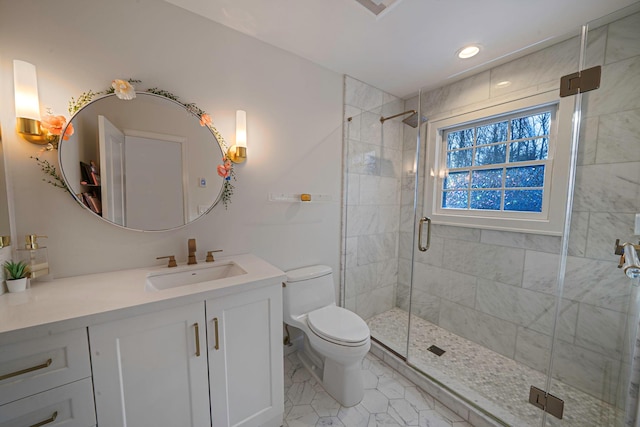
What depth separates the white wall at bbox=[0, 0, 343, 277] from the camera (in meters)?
1.09

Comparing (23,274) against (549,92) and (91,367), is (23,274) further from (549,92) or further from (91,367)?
(549,92)

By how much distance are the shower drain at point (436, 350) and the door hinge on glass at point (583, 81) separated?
2098 mm

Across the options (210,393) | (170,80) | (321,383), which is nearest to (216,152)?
(170,80)

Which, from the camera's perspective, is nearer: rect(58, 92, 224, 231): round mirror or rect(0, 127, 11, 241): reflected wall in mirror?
rect(0, 127, 11, 241): reflected wall in mirror

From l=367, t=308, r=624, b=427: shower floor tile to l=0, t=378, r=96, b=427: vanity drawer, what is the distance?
1922 millimetres

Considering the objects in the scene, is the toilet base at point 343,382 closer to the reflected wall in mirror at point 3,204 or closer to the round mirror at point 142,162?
the round mirror at point 142,162

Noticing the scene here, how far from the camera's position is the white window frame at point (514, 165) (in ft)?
5.33

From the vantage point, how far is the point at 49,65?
3.65 ft

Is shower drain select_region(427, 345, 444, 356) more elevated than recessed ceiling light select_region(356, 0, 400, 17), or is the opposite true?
recessed ceiling light select_region(356, 0, 400, 17)

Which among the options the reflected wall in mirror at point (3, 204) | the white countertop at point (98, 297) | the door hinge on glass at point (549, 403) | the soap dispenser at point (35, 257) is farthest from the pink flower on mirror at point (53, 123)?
the door hinge on glass at point (549, 403)

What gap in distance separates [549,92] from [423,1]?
3.91ft

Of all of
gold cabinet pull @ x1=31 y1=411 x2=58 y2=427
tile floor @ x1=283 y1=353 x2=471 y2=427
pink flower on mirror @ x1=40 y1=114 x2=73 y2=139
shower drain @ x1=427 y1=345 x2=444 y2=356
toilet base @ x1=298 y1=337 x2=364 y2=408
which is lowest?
tile floor @ x1=283 y1=353 x2=471 y2=427

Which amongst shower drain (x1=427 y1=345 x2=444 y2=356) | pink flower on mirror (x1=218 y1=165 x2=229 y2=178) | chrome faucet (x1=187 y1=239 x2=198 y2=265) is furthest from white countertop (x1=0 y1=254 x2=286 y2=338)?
shower drain (x1=427 y1=345 x2=444 y2=356)

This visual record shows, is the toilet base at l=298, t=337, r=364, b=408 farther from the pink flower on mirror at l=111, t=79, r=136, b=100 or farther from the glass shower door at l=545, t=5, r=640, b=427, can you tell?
the pink flower on mirror at l=111, t=79, r=136, b=100
